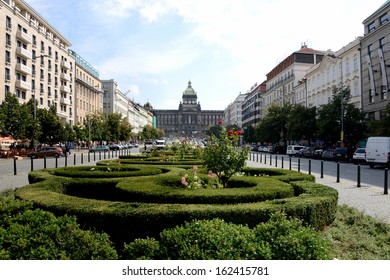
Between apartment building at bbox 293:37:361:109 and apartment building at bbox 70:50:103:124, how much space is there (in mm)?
44255

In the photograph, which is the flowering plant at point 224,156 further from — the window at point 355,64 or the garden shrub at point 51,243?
the window at point 355,64

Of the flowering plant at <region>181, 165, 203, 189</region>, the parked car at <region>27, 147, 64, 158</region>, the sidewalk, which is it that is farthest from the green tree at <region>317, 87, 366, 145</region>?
the flowering plant at <region>181, 165, 203, 189</region>

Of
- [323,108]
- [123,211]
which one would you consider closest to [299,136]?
[323,108]

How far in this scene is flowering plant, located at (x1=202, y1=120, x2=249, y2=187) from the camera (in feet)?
32.2

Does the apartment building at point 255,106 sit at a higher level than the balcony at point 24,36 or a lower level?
lower

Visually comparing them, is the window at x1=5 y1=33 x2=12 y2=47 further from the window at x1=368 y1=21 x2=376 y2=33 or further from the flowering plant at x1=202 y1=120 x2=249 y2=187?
the flowering plant at x1=202 y1=120 x2=249 y2=187

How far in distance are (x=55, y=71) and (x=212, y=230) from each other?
69.1 metres

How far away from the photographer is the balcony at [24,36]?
169 feet

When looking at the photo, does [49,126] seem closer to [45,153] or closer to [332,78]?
[45,153]

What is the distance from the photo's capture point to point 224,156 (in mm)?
9789

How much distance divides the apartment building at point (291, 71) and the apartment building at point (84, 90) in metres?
42.6

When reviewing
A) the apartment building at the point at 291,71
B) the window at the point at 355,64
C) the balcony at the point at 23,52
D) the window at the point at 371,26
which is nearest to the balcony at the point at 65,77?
the balcony at the point at 23,52

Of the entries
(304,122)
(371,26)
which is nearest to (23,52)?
(304,122)
